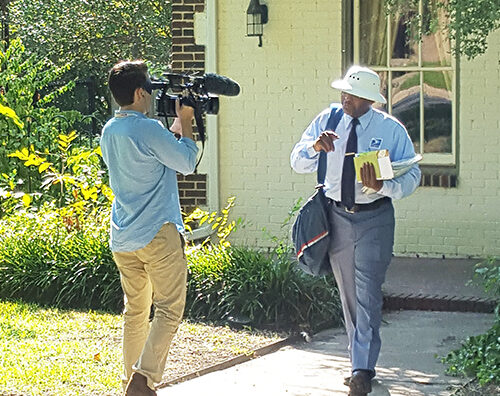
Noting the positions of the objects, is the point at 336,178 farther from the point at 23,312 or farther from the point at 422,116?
the point at 422,116

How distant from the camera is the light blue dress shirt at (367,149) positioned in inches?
247

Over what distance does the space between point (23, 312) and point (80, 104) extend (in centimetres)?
988

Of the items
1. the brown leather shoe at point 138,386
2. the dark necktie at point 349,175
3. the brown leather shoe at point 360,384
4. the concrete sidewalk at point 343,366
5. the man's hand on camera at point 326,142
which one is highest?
the man's hand on camera at point 326,142

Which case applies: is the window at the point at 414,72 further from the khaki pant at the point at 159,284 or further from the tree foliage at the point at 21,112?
the khaki pant at the point at 159,284

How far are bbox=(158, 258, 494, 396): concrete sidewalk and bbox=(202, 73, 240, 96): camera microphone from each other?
178 cm

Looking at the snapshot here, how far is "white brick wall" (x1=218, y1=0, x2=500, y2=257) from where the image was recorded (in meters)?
10.3

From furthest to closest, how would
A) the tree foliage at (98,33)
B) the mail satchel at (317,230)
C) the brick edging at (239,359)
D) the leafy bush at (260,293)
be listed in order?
the tree foliage at (98,33) → the leafy bush at (260,293) → the brick edging at (239,359) → the mail satchel at (317,230)

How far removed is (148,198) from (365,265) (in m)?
1.39

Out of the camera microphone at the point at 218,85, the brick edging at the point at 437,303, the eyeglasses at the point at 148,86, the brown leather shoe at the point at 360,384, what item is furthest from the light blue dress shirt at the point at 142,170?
the brick edging at the point at 437,303

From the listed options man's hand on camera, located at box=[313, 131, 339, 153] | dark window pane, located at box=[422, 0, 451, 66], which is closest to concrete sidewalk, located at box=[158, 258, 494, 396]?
man's hand on camera, located at box=[313, 131, 339, 153]

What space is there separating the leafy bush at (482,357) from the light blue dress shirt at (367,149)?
0.92m

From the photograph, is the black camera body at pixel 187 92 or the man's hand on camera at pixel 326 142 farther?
the man's hand on camera at pixel 326 142

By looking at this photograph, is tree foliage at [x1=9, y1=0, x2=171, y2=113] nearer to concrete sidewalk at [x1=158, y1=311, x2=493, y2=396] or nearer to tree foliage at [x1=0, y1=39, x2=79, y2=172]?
tree foliage at [x1=0, y1=39, x2=79, y2=172]

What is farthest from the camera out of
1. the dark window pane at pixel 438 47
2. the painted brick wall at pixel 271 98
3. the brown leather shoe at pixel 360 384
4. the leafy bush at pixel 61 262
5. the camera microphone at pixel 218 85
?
the painted brick wall at pixel 271 98
